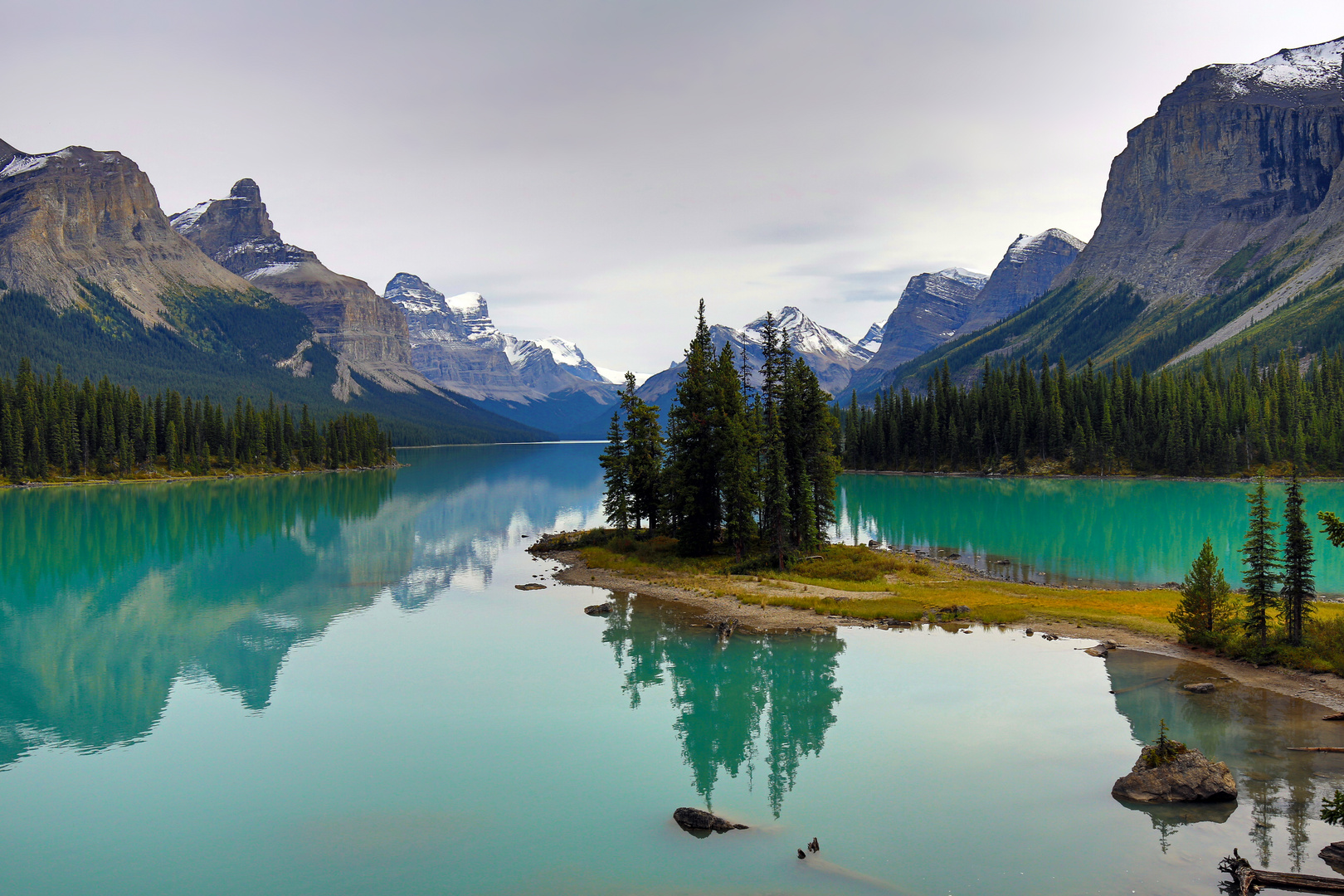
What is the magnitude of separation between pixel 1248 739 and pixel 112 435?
176 m

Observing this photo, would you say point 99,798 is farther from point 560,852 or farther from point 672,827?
point 672,827

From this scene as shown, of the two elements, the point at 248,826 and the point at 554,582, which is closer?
the point at 248,826

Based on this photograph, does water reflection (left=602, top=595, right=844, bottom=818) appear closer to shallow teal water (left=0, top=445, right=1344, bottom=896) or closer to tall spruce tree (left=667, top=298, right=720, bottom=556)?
shallow teal water (left=0, top=445, right=1344, bottom=896)

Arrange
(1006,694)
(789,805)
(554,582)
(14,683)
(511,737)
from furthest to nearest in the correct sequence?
1. (554,582)
2. (14,683)
3. (1006,694)
4. (511,737)
5. (789,805)

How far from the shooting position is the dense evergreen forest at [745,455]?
60.4 m

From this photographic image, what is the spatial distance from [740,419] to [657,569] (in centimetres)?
1329

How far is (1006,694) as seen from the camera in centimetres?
3173

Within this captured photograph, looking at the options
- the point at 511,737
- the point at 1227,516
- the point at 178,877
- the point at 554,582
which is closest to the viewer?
the point at 178,877

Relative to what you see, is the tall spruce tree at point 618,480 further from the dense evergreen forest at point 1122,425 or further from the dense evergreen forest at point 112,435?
the dense evergreen forest at point 112,435

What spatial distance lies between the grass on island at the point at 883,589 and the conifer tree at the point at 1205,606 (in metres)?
2.44

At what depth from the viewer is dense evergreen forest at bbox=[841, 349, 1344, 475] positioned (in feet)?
464

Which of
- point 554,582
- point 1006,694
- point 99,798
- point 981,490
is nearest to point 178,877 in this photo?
point 99,798

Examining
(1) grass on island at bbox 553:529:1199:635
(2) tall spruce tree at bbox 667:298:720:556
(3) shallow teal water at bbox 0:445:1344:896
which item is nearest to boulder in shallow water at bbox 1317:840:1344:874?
(3) shallow teal water at bbox 0:445:1344:896

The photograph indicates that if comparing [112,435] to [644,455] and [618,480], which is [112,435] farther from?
[644,455]
